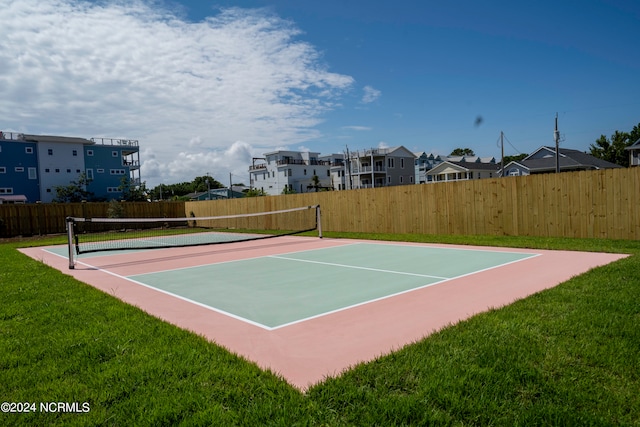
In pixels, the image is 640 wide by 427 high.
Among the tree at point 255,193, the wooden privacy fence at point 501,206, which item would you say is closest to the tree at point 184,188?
the tree at point 255,193

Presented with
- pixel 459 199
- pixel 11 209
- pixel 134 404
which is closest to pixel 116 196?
pixel 11 209

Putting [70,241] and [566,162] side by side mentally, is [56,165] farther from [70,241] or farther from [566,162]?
[566,162]

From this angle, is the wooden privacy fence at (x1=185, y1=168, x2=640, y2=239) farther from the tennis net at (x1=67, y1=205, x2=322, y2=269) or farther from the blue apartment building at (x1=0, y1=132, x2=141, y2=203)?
the blue apartment building at (x1=0, y1=132, x2=141, y2=203)

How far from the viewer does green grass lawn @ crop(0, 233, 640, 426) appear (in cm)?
278

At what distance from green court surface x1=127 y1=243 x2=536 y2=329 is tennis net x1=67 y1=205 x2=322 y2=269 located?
6.53 m

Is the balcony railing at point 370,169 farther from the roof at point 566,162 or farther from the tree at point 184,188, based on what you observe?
the tree at point 184,188

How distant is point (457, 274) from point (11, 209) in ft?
88.6

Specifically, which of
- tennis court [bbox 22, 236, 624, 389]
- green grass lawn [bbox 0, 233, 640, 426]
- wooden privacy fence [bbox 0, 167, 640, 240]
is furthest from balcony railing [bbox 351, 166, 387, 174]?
green grass lawn [bbox 0, 233, 640, 426]

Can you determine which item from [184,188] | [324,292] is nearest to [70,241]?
[324,292]

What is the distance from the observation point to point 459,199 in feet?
49.8

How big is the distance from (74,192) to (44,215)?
2579cm

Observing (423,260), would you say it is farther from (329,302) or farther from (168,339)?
(168,339)

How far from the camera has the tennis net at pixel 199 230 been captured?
713 inches

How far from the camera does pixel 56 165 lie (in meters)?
50.8
